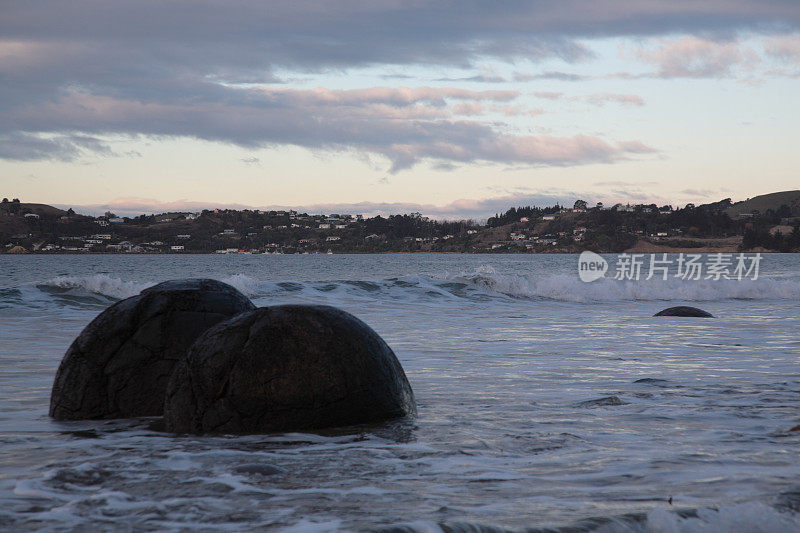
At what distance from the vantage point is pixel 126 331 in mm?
6062

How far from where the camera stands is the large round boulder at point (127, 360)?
598 cm

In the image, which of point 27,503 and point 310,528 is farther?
point 27,503

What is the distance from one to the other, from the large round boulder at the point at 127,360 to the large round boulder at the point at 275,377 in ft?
2.09

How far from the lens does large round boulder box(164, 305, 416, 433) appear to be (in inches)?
202

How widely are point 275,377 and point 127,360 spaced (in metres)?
1.62

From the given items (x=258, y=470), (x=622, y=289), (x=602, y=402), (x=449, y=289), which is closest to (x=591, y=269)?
(x=622, y=289)

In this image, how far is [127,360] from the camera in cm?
598

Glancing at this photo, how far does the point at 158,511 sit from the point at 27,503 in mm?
728

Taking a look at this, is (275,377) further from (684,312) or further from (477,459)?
(684,312)

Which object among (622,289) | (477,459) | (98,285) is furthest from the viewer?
(622,289)

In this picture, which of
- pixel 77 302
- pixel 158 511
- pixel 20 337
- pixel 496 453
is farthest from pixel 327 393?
pixel 77 302

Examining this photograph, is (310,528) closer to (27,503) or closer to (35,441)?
(27,503)

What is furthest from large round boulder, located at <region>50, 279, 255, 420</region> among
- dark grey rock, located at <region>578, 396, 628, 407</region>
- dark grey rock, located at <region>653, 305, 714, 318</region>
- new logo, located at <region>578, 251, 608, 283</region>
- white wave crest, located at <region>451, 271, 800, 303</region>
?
new logo, located at <region>578, 251, 608, 283</region>

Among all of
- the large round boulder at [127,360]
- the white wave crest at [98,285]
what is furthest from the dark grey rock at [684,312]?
the white wave crest at [98,285]
